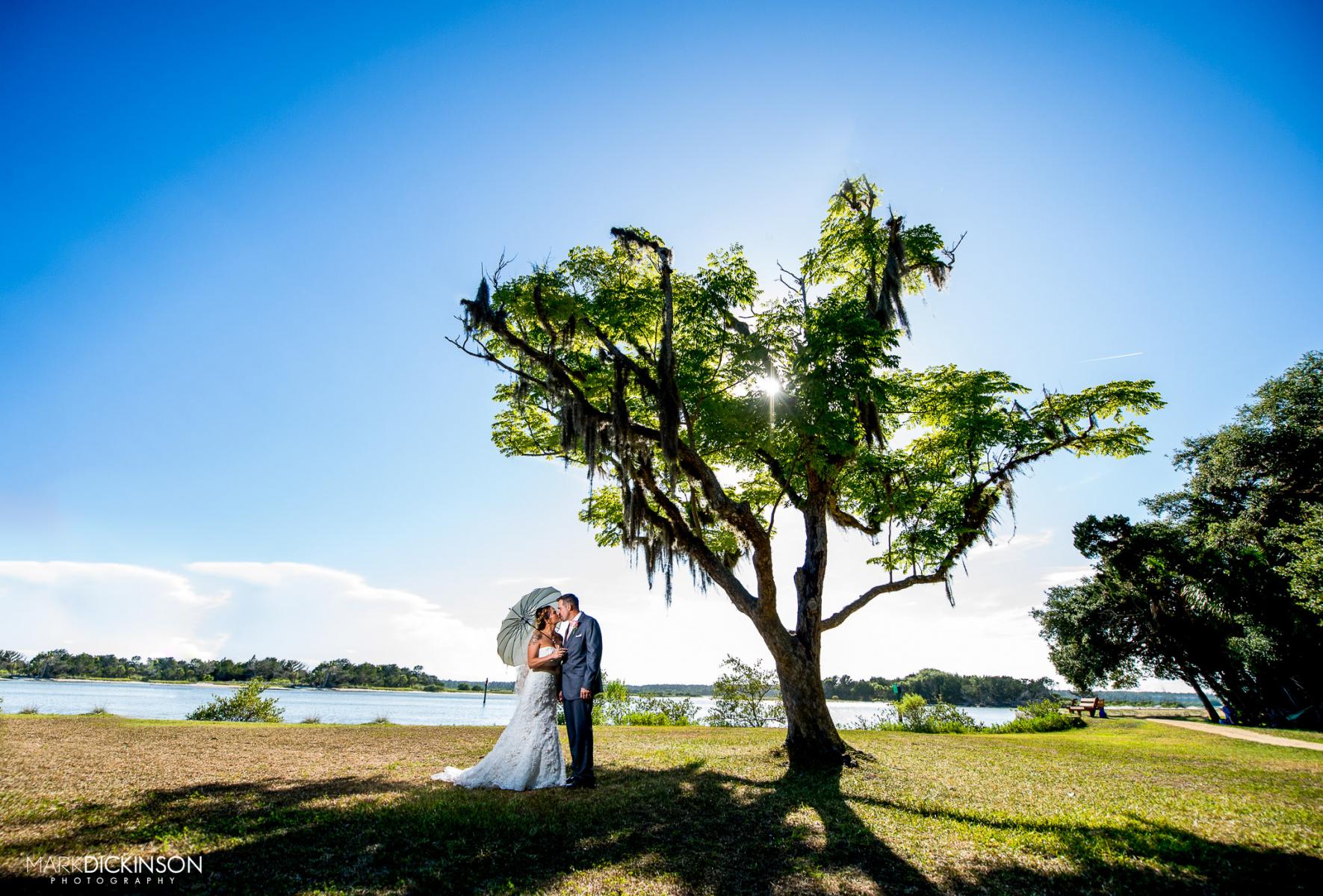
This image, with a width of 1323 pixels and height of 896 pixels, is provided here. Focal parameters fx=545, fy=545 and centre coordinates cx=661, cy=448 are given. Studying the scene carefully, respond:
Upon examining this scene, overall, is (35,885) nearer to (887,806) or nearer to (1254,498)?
(887,806)

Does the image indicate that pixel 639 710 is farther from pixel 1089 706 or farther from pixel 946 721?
pixel 1089 706

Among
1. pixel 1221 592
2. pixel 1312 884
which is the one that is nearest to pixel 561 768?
pixel 1312 884

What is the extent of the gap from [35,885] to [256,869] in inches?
46.2

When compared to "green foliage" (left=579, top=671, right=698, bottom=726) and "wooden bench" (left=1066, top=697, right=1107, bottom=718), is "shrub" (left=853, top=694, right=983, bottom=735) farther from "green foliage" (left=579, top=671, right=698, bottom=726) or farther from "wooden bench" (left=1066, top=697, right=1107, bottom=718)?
"wooden bench" (left=1066, top=697, right=1107, bottom=718)

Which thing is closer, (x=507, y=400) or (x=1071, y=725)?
(x=507, y=400)

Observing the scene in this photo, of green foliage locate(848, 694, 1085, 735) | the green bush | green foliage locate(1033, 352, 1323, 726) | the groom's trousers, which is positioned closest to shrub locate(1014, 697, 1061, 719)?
green foliage locate(848, 694, 1085, 735)

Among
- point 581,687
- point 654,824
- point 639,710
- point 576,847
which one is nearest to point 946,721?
point 639,710

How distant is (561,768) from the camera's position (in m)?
7.45

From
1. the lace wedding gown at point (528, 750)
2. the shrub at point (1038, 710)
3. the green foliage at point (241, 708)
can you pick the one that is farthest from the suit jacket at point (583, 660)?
the shrub at point (1038, 710)

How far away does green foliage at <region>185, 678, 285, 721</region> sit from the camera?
1811cm

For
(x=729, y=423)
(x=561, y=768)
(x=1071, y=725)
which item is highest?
(x=729, y=423)

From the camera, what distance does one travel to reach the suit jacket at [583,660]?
7520 millimetres

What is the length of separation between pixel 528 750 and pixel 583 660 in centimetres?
133

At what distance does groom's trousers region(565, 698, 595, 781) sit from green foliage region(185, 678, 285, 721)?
17.3m
